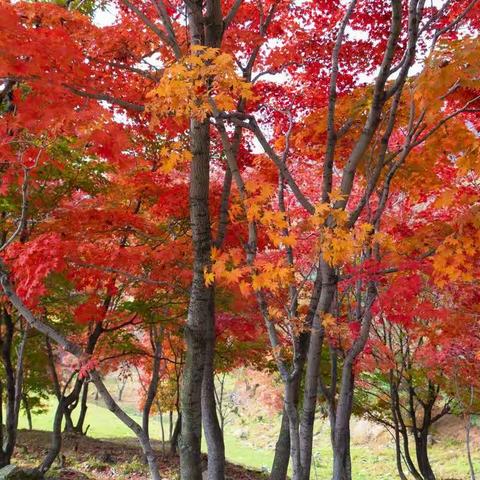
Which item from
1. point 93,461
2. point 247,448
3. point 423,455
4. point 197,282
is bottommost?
point 247,448

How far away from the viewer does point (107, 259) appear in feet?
23.3

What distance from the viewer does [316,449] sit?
75.0 ft

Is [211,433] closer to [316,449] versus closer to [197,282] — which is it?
[197,282]

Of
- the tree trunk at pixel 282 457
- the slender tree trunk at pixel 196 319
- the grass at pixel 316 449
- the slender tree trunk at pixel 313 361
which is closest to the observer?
the slender tree trunk at pixel 313 361

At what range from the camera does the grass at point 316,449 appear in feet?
63.6

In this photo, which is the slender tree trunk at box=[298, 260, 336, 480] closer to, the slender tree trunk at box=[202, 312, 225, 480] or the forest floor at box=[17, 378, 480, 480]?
the slender tree trunk at box=[202, 312, 225, 480]

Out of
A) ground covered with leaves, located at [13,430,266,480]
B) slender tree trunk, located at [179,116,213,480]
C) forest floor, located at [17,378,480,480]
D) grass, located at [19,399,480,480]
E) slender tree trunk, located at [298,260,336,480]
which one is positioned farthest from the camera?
grass, located at [19,399,480,480]

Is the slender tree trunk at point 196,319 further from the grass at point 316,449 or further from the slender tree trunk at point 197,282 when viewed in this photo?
the grass at point 316,449

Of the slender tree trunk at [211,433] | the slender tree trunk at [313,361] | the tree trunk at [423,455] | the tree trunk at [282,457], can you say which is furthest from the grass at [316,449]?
the slender tree trunk at [313,361]

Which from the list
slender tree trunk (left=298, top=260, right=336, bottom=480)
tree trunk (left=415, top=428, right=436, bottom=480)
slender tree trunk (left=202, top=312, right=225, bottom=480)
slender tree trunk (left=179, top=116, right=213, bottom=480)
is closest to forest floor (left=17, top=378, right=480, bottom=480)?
tree trunk (left=415, top=428, right=436, bottom=480)

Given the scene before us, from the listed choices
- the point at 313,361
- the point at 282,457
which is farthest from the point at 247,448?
the point at 313,361

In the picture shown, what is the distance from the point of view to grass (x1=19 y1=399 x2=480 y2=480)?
1939 centimetres

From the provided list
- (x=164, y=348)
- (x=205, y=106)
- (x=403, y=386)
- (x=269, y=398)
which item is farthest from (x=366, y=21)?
(x=269, y=398)

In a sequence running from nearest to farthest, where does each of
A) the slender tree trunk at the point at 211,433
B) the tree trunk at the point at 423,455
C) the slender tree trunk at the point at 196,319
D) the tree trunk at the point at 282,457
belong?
the slender tree trunk at the point at 196,319 < the slender tree trunk at the point at 211,433 < the tree trunk at the point at 282,457 < the tree trunk at the point at 423,455
